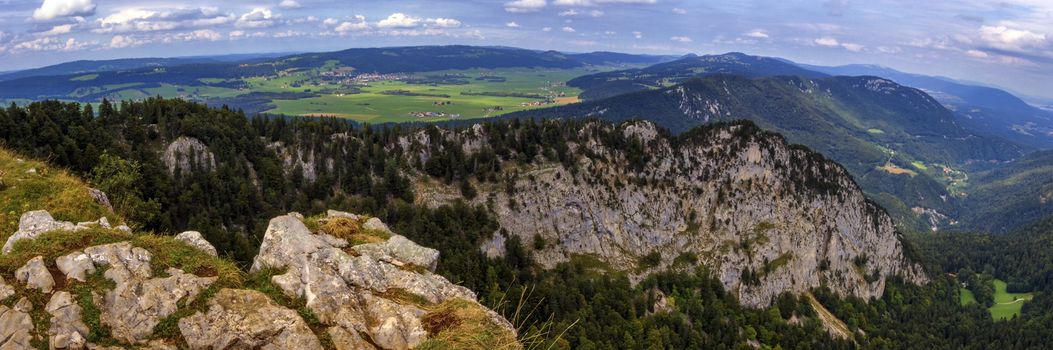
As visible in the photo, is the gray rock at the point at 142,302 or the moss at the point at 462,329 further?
the moss at the point at 462,329

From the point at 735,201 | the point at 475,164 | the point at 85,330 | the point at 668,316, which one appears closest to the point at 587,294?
the point at 668,316

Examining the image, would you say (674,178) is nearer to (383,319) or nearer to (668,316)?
(668,316)

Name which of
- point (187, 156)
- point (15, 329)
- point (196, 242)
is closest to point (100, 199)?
point (196, 242)

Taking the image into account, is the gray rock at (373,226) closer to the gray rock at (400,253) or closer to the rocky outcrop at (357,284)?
the gray rock at (400,253)

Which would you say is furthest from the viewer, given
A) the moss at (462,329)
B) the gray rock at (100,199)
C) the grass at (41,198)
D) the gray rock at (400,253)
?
the gray rock at (100,199)

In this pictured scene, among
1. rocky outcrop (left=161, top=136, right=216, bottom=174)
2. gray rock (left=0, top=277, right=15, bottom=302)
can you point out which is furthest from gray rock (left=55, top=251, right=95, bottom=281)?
rocky outcrop (left=161, top=136, right=216, bottom=174)

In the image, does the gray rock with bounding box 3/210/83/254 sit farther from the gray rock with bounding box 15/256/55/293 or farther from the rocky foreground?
the gray rock with bounding box 15/256/55/293

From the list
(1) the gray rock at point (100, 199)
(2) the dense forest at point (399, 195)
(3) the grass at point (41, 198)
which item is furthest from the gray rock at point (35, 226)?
(2) the dense forest at point (399, 195)
